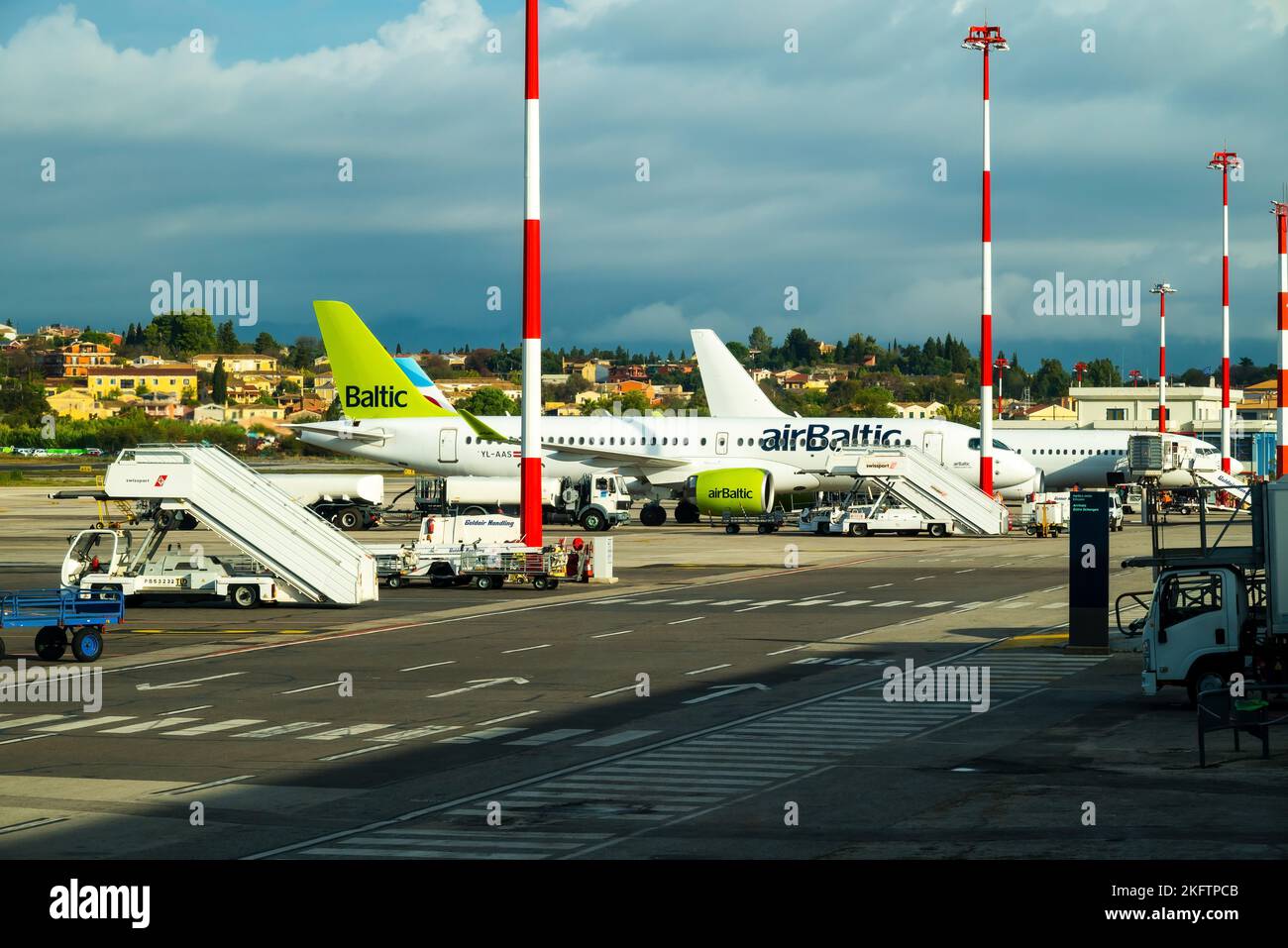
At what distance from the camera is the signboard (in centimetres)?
3219

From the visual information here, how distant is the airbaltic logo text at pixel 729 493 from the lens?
77.3m

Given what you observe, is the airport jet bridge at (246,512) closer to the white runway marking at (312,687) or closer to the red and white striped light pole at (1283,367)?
the white runway marking at (312,687)

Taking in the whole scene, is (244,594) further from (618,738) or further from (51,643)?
(618,738)

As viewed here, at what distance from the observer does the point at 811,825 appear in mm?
16391

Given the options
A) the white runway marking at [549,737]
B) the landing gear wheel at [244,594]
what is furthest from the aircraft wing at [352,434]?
the white runway marking at [549,737]

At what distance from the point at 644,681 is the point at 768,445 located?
180 ft

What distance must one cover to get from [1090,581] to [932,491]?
146 ft

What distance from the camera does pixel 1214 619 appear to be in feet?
78.4

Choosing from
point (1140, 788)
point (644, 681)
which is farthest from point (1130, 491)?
point (1140, 788)

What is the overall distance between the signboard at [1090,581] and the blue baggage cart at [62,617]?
19.9 metres

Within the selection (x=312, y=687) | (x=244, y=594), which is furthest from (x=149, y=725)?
(x=244, y=594)

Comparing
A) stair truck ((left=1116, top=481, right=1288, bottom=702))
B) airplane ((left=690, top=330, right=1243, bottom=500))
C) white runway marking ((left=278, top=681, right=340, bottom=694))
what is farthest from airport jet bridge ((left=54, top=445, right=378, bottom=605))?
airplane ((left=690, top=330, right=1243, bottom=500))
